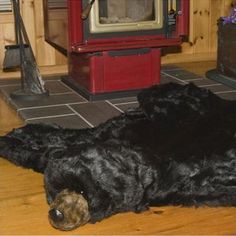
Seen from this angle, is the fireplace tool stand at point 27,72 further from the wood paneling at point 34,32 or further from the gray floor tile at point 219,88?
the gray floor tile at point 219,88

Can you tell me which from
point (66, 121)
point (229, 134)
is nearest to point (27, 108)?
point (66, 121)

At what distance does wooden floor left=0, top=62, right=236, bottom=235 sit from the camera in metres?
1.41

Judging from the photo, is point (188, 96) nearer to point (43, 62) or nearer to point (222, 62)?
point (222, 62)

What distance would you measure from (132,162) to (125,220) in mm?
173

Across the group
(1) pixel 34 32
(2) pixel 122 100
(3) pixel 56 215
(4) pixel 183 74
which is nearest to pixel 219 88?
(4) pixel 183 74

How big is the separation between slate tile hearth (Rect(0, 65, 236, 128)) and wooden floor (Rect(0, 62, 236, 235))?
63cm

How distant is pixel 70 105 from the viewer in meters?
2.52

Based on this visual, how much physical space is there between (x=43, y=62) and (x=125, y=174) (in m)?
1.84

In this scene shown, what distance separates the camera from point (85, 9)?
245 cm

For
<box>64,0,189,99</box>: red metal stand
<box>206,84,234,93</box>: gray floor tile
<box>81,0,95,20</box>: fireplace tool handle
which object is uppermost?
<box>81,0,95,20</box>: fireplace tool handle

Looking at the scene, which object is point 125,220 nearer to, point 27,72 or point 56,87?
point 27,72

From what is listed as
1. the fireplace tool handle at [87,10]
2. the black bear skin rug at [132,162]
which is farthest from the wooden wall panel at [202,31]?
the black bear skin rug at [132,162]

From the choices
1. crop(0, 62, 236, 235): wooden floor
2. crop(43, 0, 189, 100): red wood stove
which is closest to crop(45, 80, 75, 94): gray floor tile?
crop(43, 0, 189, 100): red wood stove

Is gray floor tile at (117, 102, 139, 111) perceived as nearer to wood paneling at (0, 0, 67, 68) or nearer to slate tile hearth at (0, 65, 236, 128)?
slate tile hearth at (0, 65, 236, 128)
